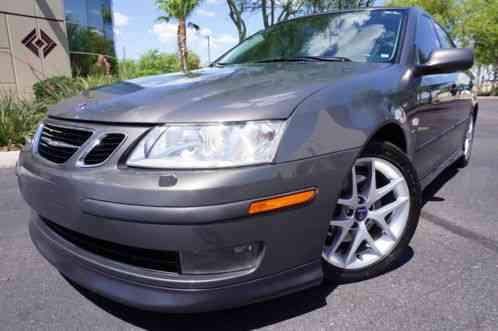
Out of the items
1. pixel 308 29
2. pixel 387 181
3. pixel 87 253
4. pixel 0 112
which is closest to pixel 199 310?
pixel 87 253

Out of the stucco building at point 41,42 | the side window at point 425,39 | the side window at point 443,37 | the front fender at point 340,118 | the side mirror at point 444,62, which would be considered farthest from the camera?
the stucco building at point 41,42

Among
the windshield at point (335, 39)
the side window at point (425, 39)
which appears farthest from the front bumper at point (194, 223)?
the side window at point (425, 39)

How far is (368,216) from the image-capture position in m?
1.93

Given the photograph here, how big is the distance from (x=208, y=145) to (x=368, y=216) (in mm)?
957

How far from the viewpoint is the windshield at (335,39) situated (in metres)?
2.41

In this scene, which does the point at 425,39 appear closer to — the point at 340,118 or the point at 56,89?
the point at 340,118

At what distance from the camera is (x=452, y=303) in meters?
1.80

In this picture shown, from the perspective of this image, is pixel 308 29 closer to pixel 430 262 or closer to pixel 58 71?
pixel 430 262

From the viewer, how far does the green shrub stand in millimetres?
5789

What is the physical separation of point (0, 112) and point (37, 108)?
760 mm

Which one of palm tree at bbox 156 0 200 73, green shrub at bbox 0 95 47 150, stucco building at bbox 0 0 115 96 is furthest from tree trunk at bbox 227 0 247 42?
green shrub at bbox 0 95 47 150

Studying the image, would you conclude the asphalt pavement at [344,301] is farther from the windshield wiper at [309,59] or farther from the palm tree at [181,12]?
the palm tree at [181,12]

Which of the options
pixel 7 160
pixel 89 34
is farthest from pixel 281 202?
pixel 89 34

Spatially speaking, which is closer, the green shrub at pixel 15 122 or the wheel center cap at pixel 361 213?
the wheel center cap at pixel 361 213
